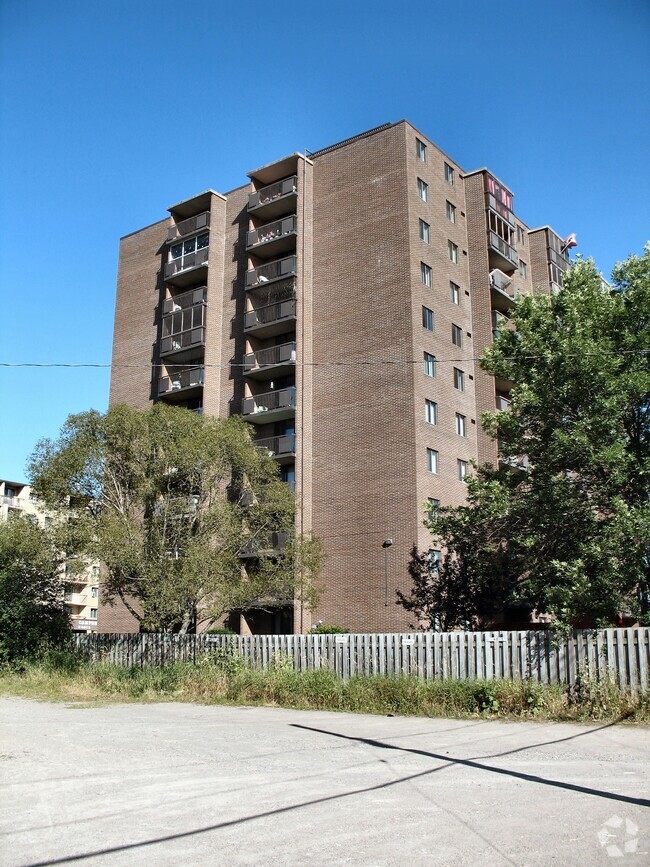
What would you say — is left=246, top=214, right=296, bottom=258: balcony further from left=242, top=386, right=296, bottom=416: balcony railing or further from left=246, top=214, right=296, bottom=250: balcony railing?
left=242, top=386, right=296, bottom=416: balcony railing

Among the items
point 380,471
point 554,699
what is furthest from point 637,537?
point 380,471

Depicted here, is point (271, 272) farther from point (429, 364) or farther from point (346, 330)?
point (429, 364)

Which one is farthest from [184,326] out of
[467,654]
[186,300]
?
[467,654]

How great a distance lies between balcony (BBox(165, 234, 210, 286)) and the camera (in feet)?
137

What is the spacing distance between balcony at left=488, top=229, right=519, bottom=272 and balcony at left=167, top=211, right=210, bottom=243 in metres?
14.9

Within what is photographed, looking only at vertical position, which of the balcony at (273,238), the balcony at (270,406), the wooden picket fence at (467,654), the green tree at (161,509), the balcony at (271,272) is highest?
the balcony at (273,238)

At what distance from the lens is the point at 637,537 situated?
16266 millimetres

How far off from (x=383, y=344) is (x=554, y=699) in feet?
72.1

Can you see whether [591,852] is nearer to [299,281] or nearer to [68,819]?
[68,819]

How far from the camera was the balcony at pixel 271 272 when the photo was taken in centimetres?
3725

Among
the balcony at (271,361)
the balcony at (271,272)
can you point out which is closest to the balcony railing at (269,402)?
the balcony at (271,361)

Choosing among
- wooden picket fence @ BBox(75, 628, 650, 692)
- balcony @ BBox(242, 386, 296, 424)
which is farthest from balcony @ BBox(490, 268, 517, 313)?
wooden picket fence @ BBox(75, 628, 650, 692)

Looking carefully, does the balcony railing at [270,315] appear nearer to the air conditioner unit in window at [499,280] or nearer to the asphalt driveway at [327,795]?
the air conditioner unit in window at [499,280]

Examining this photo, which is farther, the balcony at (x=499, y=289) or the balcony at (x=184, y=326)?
the balcony at (x=499, y=289)
